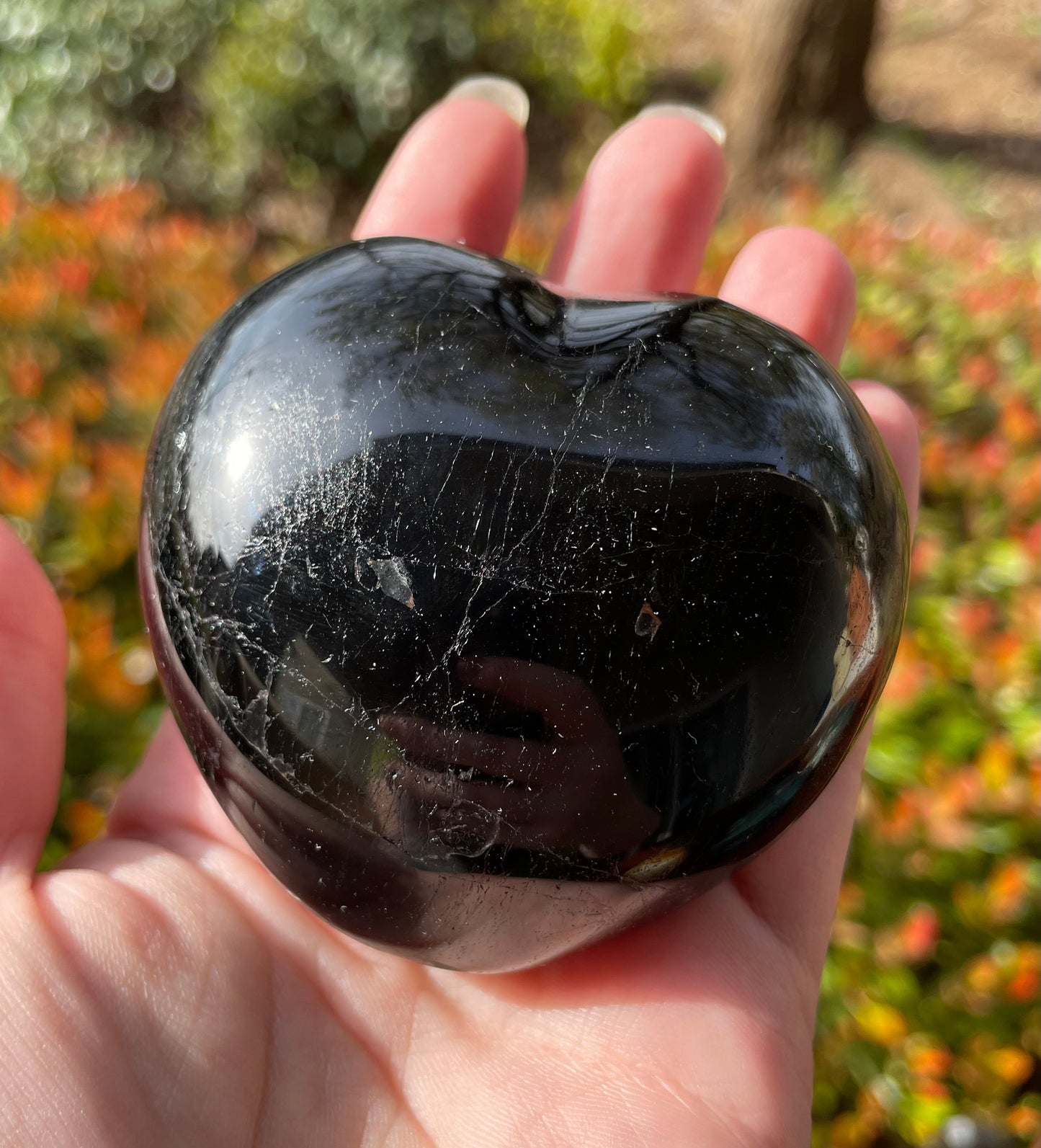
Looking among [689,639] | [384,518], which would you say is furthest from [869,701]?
[384,518]

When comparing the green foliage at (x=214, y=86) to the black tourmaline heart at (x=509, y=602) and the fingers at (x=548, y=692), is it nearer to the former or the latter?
the black tourmaline heart at (x=509, y=602)

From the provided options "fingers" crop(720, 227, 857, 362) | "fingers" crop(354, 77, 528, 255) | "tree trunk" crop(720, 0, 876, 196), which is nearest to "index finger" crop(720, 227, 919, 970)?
"fingers" crop(720, 227, 857, 362)

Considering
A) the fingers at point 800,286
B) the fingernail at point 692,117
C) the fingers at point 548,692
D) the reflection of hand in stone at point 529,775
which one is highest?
the fingernail at point 692,117

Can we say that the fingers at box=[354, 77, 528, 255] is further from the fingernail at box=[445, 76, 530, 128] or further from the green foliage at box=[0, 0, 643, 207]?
→ the green foliage at box=[0, 0, 643, 207]

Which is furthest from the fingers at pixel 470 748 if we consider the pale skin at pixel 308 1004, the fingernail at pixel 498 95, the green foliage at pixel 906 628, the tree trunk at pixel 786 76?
the tree trunk at pixel 786 76

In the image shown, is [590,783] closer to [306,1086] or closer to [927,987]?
[306,1086]
